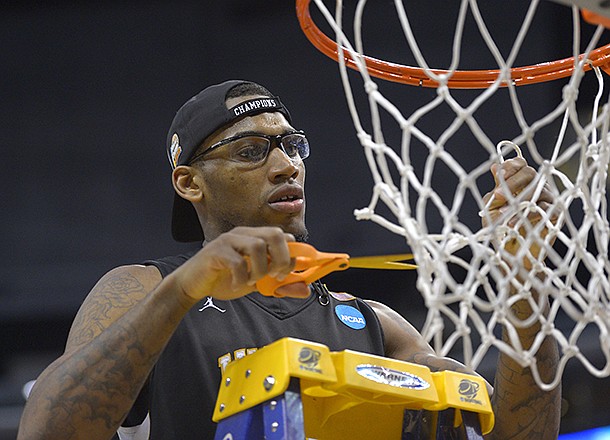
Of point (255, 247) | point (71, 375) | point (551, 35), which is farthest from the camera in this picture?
point (551, 35)

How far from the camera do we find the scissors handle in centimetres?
184

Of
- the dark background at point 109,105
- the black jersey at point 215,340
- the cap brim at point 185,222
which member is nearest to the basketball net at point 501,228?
the black jersey at point 215,340

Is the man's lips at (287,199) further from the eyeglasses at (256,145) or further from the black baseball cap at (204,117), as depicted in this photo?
the black baseball cap at (204,117)

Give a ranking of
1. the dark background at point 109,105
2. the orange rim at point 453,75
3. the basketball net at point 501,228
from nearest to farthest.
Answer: the basketball net at point 501,228 < the orange rim at point 453,75 < the dark background at point 109,105

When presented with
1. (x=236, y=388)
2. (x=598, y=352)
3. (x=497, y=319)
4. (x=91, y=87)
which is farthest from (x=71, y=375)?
(x=598, y=352)

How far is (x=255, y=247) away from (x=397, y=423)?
1.67 ft

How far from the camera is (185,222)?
273cm

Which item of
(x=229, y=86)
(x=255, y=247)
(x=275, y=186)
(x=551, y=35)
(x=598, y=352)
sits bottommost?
(x=598, y=352)

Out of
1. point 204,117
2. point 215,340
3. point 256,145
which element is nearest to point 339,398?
point 215,340

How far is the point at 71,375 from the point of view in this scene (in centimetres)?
194

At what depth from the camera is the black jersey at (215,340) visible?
2162mm

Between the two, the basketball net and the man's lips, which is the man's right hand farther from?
the man's lips

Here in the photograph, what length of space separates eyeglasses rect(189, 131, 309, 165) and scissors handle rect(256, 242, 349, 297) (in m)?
0.57

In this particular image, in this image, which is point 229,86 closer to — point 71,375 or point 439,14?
point 71,375
